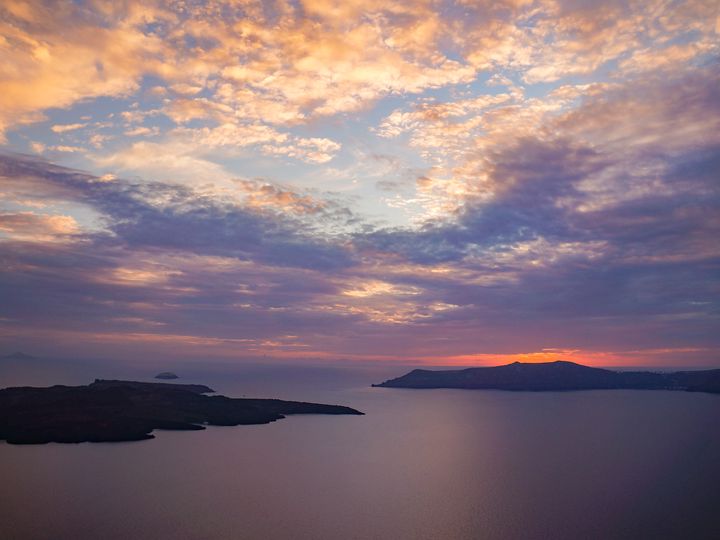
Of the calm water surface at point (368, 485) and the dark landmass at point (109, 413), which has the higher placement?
the dark landmass at point (109, 413)

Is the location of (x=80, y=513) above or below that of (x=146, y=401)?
below

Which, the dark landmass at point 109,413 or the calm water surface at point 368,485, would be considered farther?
the dark landmass at point 109,413

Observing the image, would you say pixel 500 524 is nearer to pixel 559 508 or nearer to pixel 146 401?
pixel 559 508

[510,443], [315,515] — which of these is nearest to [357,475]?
[315,515]

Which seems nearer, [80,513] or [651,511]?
[80,513]

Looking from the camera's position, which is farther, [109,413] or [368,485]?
[109,413]

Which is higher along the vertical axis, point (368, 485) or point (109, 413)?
point (109, 413)

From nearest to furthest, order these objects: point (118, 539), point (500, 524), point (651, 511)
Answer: point (118, 539), point (500, 524), point (651, 511)
